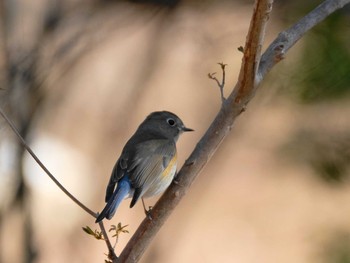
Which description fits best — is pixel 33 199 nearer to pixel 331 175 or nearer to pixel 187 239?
pixel 187 239

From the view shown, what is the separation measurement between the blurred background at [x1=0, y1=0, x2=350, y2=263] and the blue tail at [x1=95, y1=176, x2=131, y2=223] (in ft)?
1.86

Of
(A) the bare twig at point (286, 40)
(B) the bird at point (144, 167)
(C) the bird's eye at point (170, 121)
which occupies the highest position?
(A) the bare twig at point (286, 40)

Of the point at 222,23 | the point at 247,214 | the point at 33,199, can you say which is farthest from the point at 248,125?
the point at 33,199

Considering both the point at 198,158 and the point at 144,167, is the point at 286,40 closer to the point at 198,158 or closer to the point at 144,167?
the point at 198,158

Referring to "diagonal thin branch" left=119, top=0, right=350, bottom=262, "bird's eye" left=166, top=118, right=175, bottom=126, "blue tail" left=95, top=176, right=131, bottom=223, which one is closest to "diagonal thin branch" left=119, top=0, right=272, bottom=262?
"diagonal thin branch" left=119, top=0, right=350, bottom=262

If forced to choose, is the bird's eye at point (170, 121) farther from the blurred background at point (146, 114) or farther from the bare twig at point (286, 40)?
the bare twig at point (286, 40)

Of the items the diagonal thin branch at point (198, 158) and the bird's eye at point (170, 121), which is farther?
the bird's eye at point (170, 121)

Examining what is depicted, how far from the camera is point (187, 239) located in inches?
136

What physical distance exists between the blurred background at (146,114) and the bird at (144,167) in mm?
382

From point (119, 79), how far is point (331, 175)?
1.26 metres

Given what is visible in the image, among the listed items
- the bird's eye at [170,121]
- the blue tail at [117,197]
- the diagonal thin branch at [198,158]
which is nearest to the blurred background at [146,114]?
the bird's eye at [170,121]

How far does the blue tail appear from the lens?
1.52 metres

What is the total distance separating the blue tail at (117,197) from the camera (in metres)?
1.52

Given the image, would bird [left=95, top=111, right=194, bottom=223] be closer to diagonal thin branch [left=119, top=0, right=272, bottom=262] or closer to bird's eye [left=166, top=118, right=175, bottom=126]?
bird's eye [left=166, top=118, right=175, bottom=126]
